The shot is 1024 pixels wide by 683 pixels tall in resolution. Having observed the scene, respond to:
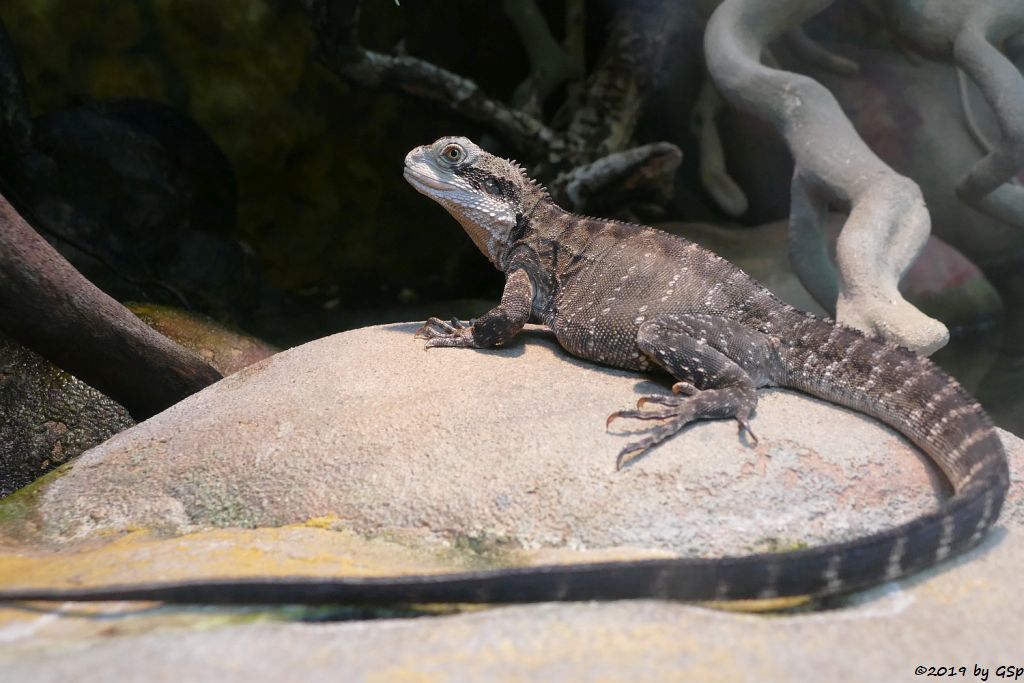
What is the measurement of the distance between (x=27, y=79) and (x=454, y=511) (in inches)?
230

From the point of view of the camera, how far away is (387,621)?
2.46m

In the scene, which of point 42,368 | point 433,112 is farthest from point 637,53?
point 42,368

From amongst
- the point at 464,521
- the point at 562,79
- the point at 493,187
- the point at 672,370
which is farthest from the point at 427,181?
the point at 562,79

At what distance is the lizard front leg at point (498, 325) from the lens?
15.1 feet

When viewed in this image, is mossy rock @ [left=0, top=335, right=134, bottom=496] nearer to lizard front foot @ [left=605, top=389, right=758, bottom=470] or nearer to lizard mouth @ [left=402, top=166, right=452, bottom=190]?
lizard mouth @ [left=402, top=166, right=452, bottom=190]

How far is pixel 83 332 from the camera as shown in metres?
4.65

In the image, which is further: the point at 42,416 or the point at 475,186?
the point at 42,416

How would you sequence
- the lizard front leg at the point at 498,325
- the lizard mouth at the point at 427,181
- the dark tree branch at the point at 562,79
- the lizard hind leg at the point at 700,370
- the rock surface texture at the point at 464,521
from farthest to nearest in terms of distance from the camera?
the dark tree branch at the point at 562,79 < the lizard mouth at the point at 427,181 < the lizard front leg at the point at 498,325 < the lizard hind leg at the point at 700,370 < the rock surface texture at the point at 464,521

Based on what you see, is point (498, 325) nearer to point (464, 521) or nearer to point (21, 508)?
point (464, 521)

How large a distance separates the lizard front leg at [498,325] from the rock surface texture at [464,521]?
13 centimetres

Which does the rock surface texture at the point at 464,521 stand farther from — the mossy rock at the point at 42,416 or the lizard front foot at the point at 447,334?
the mossy rock at the point at 42,416

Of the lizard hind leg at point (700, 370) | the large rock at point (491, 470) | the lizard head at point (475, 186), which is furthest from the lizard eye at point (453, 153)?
the lizard hind leg at point (700, 370)

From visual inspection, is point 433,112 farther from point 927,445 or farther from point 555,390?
point 927,445

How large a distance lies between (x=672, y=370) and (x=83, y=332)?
10.8ft
